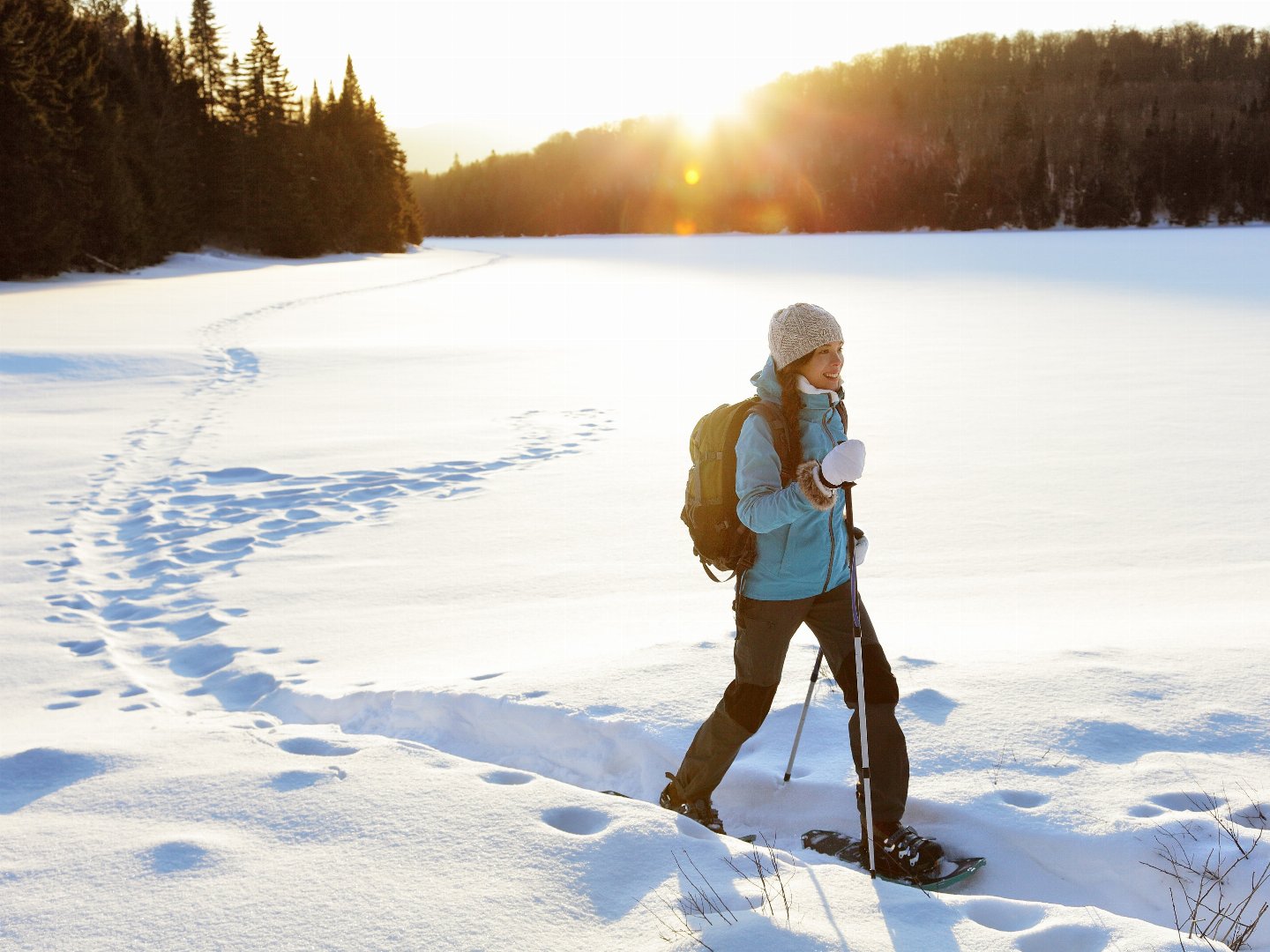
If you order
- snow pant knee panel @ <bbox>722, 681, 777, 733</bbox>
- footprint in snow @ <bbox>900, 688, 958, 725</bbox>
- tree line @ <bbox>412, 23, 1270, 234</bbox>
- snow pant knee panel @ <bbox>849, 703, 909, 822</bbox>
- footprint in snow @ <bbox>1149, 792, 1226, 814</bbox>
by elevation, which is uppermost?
tree line @ <bbox>412, 23, 1270, 234</bbox>

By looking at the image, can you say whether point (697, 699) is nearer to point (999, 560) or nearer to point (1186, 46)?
point (999, 560)

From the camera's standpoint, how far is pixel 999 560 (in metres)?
6.72

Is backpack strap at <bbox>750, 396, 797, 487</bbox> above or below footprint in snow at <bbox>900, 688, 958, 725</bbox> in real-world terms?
above

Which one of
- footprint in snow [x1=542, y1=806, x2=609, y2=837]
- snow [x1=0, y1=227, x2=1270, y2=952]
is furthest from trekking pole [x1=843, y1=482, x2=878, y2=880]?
footprint in snow [x1=542, y1=806, x2=609, y2=837]

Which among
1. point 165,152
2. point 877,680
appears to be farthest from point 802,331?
point 165,152

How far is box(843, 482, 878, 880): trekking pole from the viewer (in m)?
3.12

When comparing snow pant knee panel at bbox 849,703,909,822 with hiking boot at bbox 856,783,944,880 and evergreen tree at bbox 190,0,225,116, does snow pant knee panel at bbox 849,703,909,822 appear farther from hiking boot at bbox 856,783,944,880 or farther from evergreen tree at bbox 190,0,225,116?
evergreen tree at bbox 190,0,225,116

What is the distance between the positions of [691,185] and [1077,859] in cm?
14842

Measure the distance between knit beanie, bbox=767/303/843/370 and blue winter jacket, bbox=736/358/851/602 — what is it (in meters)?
0.08

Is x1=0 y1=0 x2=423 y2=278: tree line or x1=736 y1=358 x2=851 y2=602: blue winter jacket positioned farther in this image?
x1=0 y1=0 x2=423 y2=278: tree line

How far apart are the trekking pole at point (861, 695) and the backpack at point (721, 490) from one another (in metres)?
0.33

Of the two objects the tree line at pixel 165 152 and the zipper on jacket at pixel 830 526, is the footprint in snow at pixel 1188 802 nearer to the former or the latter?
the zipper on jacket at pixel 830 526

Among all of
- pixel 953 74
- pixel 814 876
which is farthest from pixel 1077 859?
pixel 953 74

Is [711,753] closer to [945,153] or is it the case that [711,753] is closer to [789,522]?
[789,522]
